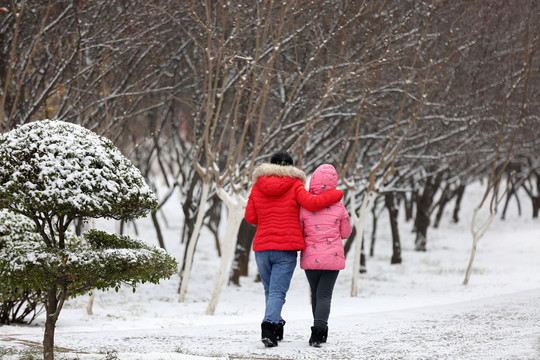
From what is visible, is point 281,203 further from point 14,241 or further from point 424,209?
point 424,209

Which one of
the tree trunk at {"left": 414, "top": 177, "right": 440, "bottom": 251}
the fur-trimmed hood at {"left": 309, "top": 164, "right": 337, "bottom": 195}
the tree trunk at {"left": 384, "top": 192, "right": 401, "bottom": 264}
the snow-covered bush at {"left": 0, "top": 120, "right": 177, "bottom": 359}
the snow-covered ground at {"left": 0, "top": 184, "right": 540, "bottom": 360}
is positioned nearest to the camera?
the snow-covered bush at {"left": 0, "top": 120, "right": 177, "bottom": 359}

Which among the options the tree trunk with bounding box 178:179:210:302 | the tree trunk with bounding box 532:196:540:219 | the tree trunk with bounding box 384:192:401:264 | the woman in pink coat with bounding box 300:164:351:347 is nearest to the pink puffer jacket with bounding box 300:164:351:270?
the woman in pink coat with bounding box 300:164:351:347

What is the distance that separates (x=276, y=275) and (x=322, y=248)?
0.54 meters

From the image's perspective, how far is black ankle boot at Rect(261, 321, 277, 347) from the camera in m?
6.61

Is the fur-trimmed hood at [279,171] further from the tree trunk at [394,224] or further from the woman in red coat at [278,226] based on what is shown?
the tree trunk at [394,224]

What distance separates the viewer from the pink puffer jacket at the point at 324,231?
22.0ft

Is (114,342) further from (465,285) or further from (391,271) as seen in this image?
(391,271)

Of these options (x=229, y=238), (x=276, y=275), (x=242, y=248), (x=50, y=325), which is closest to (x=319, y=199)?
(x=276, y=275)

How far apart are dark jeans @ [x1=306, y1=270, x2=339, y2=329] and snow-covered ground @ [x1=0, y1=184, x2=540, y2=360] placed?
281 mm

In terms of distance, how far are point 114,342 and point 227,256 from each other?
4.26 m

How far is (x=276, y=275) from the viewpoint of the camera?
677 cm

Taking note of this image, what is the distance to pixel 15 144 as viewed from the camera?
5.56 m

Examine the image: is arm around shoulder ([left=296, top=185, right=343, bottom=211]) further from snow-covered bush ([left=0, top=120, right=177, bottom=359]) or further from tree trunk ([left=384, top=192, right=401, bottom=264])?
tree trunk ([left=384, top=192, right=401, bottom=264])

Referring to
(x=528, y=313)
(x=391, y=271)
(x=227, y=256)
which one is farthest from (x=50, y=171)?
(x=391, y=271)
